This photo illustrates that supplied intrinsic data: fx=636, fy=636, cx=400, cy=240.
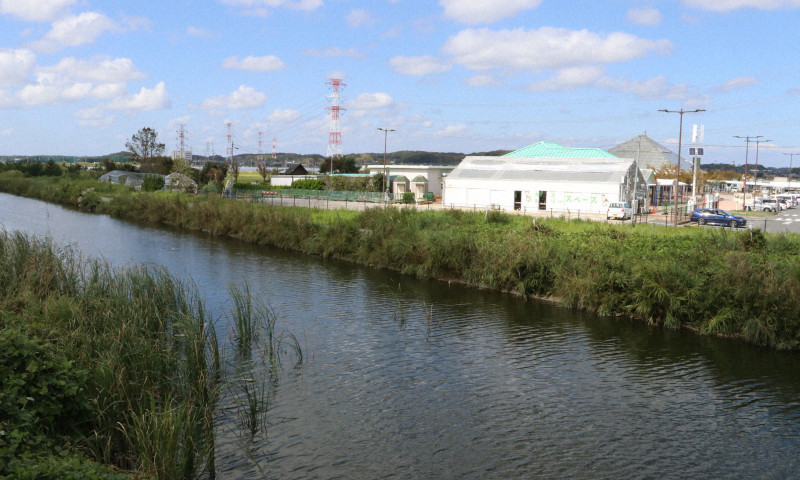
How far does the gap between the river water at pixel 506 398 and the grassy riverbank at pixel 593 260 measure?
0.89 meters

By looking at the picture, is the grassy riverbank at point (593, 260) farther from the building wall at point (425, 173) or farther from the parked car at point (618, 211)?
the building wall at point (425, 173)

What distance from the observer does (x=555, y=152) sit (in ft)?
226

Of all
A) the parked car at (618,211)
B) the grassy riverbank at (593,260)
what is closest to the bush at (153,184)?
the grassy riverbank at (593,260)

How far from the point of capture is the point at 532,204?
5669 centimetres

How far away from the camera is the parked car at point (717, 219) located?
152 feet

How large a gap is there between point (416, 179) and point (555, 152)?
15652 mm

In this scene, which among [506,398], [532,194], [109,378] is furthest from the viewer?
[532,194]

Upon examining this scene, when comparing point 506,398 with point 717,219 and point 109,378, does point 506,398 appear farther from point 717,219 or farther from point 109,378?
point 717,219

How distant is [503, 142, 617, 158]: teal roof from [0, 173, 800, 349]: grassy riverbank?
30.9m

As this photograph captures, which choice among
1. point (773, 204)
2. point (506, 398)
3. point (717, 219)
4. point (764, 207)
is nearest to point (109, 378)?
point (506, 398)

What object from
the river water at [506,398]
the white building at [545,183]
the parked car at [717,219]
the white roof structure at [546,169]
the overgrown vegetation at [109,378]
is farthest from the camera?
the white roof structure at [546,169]

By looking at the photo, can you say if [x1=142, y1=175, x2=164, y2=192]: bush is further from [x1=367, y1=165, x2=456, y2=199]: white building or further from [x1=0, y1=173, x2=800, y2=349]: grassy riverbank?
[x1=0, y1=173, x2=800, y2=349]: grassy riverbank

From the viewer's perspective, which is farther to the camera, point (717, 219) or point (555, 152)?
point (555, 152)

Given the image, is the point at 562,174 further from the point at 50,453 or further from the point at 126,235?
the point at 50,453
